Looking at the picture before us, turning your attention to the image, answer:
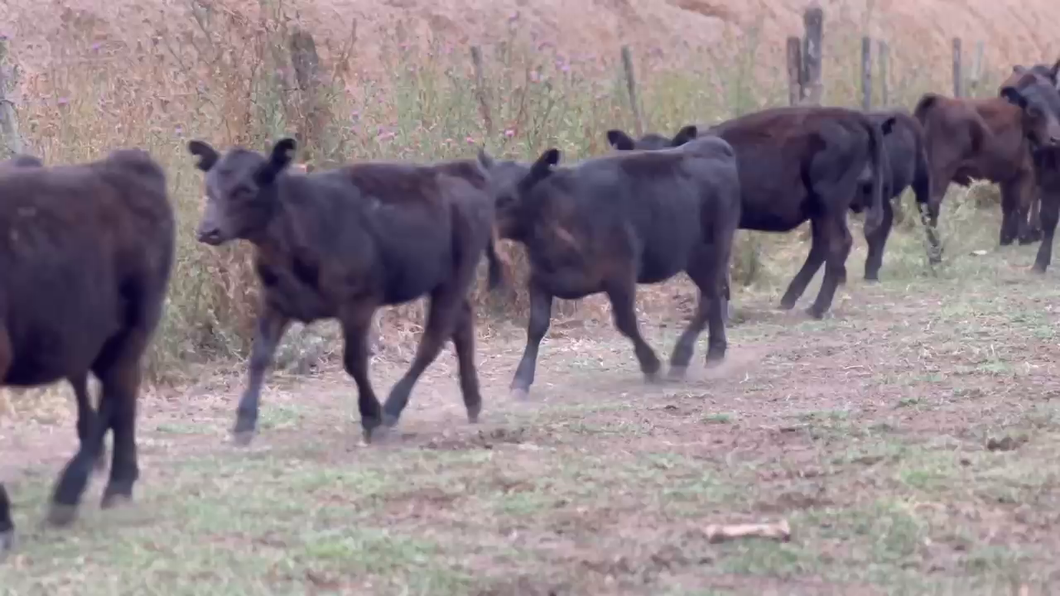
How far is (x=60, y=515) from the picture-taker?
215 inches

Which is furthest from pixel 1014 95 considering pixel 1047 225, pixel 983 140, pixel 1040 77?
pixel 1047 225

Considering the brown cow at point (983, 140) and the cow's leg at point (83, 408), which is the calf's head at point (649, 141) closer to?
the brown cow at point (983, 140)

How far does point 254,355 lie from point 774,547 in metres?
3.10

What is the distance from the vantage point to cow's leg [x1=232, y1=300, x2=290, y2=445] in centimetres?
714

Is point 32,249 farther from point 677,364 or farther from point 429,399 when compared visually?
point 677,364

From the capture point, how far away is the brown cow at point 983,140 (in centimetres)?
1509

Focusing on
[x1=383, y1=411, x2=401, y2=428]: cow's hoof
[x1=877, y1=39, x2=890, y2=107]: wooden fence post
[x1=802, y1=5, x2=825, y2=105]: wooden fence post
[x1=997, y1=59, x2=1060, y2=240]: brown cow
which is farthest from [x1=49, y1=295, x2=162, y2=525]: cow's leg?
[x1=877, y1=39, x2=890, y2=107]: wooden fence post

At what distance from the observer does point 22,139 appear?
9.44 meters

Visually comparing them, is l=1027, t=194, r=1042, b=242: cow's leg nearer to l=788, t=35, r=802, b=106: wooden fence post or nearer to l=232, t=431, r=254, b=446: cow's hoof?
l=788, t=35, r=802, b=106: wooden fence post

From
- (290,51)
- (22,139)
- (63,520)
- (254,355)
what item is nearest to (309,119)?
(290,51)

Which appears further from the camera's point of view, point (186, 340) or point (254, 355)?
point (186, 340)

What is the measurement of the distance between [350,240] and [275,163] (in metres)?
0.49

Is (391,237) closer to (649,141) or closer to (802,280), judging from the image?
(649,141)

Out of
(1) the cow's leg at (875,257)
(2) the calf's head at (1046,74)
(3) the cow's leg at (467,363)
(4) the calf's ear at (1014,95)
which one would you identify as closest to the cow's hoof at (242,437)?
(3) the cow's leg at (467,363)
